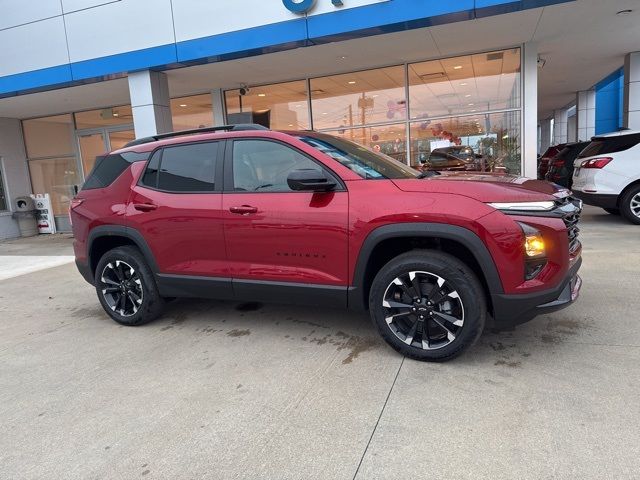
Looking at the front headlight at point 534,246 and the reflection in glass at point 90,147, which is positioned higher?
the reflection in glass at point 90,147

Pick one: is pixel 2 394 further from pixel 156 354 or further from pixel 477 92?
pixel 477 92

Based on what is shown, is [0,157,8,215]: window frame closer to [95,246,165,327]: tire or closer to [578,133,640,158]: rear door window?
[95,246,165,327]: tire

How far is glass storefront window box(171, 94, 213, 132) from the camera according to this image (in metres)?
13.5

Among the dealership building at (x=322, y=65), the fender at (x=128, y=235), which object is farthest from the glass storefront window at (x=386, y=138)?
the fender at (x=128, y=235)

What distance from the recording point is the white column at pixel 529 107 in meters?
10.0

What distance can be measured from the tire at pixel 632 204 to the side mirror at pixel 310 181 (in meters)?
7.62

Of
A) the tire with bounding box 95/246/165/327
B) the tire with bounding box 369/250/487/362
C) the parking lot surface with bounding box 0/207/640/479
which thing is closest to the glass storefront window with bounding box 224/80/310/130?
the tire with bounding box 95/246/165/327

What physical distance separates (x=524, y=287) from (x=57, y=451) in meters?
3.12

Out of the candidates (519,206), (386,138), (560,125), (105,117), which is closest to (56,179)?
(105,117)

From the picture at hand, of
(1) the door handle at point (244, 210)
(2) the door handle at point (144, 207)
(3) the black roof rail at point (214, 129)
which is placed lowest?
(1) the door handle at point (244, 210)

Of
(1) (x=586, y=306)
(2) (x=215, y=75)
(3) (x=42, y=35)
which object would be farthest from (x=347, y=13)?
(3) (x=42, y=35)

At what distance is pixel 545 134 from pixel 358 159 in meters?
37.1

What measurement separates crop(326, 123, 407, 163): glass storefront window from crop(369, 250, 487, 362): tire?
8.64m

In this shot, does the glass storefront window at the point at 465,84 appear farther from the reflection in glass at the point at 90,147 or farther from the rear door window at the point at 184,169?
the reflection in glass at the point at 90,147
